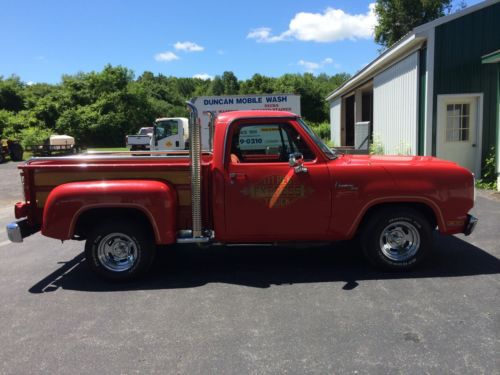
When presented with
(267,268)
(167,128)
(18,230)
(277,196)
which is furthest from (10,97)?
(277,196)

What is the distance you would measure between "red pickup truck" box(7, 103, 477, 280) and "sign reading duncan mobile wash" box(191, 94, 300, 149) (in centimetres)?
1133

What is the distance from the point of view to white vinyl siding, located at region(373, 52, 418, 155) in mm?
13047

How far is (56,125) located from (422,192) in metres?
43.2

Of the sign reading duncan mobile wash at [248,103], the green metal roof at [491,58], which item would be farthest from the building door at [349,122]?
the green metal roof at [491,58]

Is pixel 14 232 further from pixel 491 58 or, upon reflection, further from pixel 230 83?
pixel 230 83

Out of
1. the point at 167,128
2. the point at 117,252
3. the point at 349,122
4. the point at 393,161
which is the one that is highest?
the point at 349,122

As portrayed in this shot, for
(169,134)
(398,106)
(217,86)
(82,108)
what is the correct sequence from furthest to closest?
(217,86)
(82,108)
(169,134)
(398,106)

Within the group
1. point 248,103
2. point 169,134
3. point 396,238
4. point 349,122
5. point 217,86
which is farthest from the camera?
point 217,86

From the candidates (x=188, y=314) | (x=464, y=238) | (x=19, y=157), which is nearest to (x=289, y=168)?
(x=188, y=314)

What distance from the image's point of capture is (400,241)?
17.8 ft

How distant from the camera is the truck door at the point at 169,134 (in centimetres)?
2238

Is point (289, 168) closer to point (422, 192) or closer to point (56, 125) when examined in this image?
point (422, 192)

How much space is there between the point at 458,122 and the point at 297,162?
8.97 m

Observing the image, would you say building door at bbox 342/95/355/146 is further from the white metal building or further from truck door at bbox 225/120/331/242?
truck door at bbox 225/120/331/242
